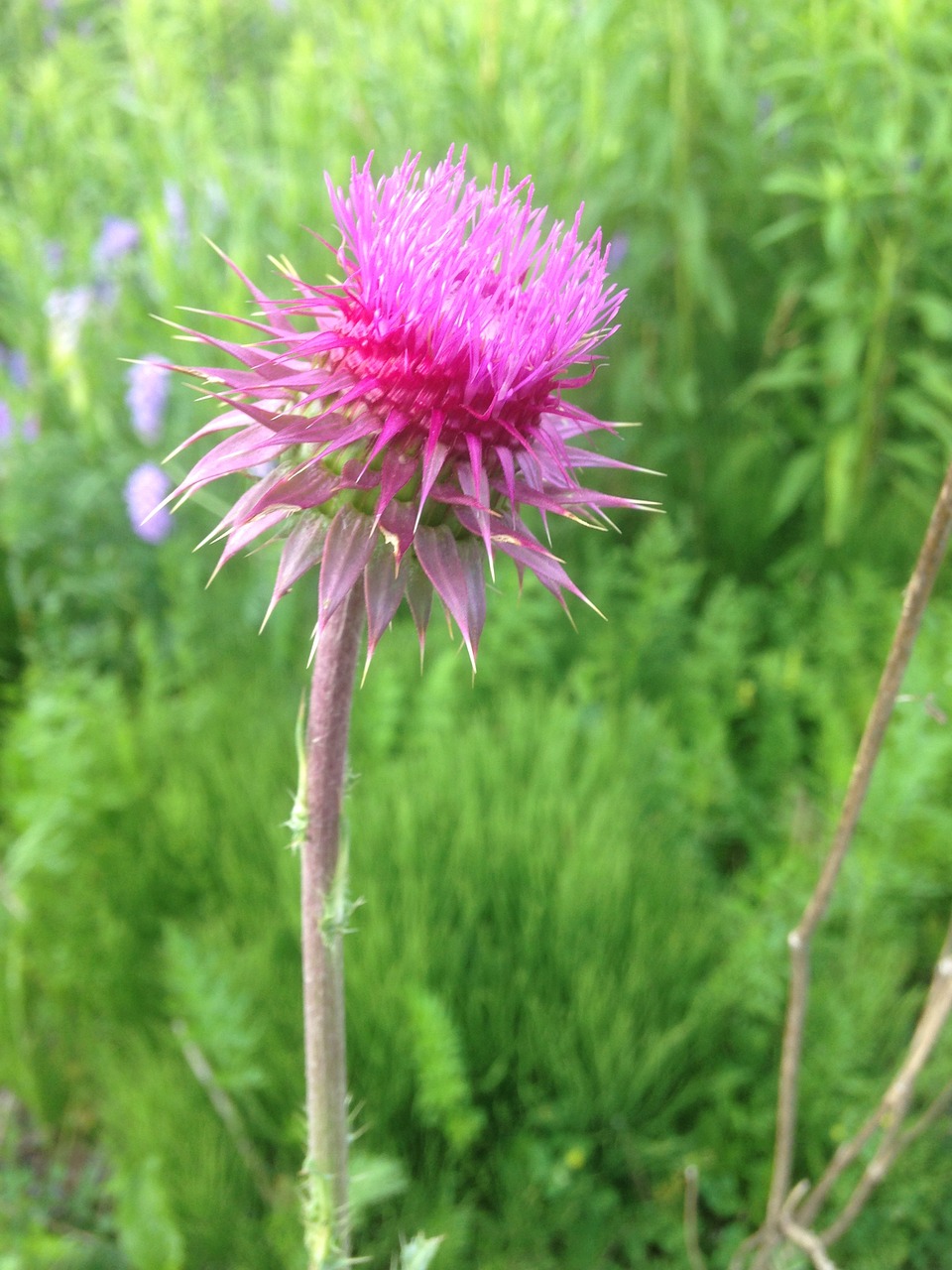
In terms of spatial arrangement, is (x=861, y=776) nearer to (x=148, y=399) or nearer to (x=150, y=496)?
(x=150, y=496)

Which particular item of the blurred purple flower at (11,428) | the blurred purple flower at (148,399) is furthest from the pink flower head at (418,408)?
the blurred purple flower at (11,428)

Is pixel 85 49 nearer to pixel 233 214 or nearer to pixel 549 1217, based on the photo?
pixel 233 214

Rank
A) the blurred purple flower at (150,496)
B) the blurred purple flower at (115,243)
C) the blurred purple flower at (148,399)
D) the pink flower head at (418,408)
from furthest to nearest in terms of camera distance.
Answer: the blurred purple flower at (115,243), the blurred purple flower at (148,399), the blurred purple flower at (150,496), the pink flower head at (418,408)

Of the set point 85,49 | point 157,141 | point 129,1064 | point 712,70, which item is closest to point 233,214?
point 157,141

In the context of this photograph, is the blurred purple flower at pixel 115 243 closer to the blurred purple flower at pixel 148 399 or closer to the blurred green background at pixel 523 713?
the blurred green background at pixel 523 713

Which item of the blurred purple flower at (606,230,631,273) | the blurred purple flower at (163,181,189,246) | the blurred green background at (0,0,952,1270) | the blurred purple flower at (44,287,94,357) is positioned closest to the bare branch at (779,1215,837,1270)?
the blurred green background at (0,0,952,1270)

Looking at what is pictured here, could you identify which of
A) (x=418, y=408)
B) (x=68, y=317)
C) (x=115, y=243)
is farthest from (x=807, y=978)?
(x=115, y=243)
